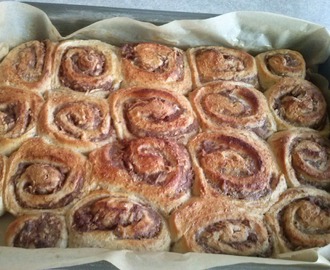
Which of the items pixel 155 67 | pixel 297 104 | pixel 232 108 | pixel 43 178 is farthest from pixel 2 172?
pixel 297 104

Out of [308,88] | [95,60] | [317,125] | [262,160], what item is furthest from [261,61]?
[95,60]

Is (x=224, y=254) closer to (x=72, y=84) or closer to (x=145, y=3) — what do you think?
(x=72, y=84)

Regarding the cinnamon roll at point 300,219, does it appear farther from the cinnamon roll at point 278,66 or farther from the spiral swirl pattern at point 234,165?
the cinnamon roll at point 278,66

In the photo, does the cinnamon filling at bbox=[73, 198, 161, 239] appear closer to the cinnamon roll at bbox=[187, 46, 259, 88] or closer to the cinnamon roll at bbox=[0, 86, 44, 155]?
the cinnamon roll at bbox=[0, 86, 44, 155]

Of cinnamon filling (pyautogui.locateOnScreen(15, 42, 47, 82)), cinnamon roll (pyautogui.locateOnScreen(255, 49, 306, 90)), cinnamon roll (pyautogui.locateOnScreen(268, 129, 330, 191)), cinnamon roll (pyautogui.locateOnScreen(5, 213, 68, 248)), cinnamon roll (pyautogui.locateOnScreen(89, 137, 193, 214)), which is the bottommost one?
cinnamon roll (pyautogui.locateOnScreen(5, 213, 68, 248))

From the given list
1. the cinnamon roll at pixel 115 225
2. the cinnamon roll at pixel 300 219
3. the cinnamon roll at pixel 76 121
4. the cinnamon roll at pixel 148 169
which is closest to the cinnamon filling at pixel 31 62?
the cinnamon roll at pixel 76 121

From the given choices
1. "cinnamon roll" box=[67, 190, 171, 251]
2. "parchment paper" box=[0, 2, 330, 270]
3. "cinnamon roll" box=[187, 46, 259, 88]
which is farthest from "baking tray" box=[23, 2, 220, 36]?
"cinnamon roll" box=[67, 190, 171, 251]

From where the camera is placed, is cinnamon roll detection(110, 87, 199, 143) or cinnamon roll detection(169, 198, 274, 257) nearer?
cinnamon roll detection(169, 198, 274, 257)
